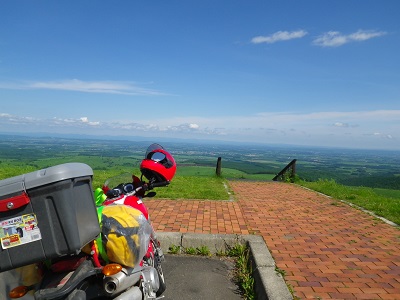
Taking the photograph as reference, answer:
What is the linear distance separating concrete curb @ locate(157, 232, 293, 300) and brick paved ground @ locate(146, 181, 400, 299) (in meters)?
0.17

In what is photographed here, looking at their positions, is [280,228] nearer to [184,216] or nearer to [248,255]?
[248,255]

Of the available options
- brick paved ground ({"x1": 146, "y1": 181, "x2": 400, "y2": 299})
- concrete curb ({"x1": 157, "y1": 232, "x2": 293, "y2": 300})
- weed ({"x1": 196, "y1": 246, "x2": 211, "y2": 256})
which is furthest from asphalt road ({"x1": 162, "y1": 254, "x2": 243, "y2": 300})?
brick paved ground ({"x1": 146, "y1": 181, "x2": 400, "y2": 299})

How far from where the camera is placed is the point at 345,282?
3205 mm

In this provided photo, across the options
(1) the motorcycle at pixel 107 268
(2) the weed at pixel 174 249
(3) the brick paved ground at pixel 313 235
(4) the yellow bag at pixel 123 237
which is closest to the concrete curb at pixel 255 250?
(2) the weed at pixel 174 249

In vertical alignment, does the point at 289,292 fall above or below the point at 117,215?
below

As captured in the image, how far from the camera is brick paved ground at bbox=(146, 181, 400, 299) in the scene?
3184 mm

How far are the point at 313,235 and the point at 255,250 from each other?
145 centimetres

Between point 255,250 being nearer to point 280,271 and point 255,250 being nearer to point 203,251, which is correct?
point 280,271

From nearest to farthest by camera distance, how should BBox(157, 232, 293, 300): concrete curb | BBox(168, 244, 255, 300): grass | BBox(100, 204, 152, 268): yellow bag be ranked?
BBox(100, 204, 152, 268): yellow bag, BBox(157, 232, 293, 300): concrete curb, BBox(168, 244, 255, 300): grass

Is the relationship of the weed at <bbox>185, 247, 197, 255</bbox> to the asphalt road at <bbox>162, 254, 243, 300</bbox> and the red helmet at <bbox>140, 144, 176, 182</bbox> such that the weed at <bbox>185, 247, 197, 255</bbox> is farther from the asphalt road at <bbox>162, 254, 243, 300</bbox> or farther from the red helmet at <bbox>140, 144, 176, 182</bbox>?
the red helmet at <bbox>140, 144, 176, 182</bbox>

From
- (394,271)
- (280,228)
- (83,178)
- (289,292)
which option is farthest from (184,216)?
(83,178)

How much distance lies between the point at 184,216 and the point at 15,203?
4.24m

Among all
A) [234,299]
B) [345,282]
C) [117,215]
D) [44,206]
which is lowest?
[234,299]

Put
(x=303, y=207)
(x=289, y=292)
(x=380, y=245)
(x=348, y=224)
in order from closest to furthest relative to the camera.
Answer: (x=289, y=292), (x=380, y=245), (x=348, y=224), (x=303, y=207)
